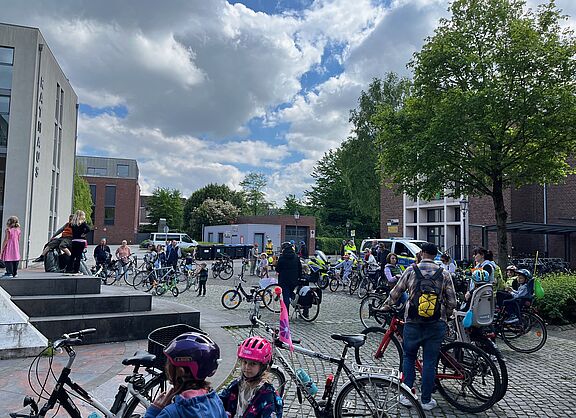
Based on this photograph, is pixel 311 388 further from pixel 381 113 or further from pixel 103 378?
pixel 381 113

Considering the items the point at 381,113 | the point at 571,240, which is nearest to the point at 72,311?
the point at 381,113

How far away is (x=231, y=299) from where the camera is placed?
12.0 meters

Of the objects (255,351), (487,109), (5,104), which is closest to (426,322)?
(255,351)

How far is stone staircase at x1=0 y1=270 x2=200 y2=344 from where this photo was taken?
7285 mm

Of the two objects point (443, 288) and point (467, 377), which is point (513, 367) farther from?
point (443, 288)

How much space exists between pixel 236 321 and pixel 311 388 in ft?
19.9

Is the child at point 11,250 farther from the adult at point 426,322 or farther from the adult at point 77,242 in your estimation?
the adult at point 426,322

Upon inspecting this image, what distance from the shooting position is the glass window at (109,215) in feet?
199

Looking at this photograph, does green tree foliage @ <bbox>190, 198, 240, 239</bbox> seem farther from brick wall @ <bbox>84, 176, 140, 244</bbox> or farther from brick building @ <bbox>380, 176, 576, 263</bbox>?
brick building @ <bbox>380, 176, 576, 263</bbox>

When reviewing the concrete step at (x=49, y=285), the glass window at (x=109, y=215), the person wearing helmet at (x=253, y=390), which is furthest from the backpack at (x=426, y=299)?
the glass window at (x=109, y=215)

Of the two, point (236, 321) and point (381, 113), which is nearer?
point (236, 321)

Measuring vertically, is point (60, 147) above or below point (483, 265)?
above

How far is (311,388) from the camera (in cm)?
401

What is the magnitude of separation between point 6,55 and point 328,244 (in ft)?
119
